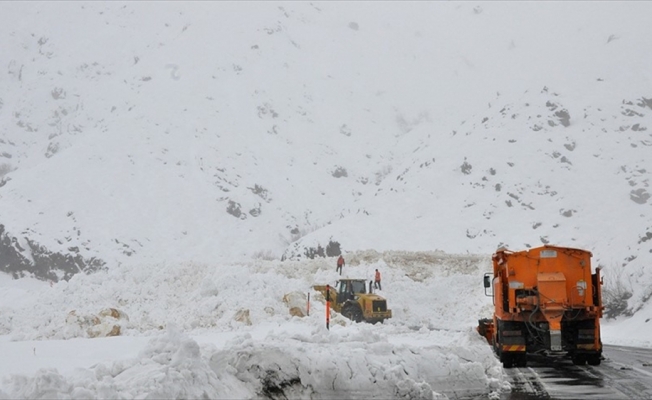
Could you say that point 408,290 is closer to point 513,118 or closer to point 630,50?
point 513,118

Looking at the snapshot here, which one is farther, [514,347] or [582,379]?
[514,347]

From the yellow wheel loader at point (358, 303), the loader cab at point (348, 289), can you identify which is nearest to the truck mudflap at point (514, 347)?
the yellow wheel loader at point (358, 303)

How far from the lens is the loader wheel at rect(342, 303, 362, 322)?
93.9ft

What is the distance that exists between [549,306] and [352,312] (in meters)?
14.1

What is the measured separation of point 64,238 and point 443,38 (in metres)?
105

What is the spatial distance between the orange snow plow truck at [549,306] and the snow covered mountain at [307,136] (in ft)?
70.7

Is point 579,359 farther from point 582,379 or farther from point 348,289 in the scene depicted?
point 348,289

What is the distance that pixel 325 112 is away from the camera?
131500 millimetres

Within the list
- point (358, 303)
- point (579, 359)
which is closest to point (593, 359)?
point (579, 359)

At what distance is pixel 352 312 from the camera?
1138 inches

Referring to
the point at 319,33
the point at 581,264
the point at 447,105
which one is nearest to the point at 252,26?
the point at 319,33

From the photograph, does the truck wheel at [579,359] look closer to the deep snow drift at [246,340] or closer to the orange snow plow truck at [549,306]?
the orange snow plow truck at [549,306]

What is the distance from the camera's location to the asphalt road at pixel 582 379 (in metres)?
11.5

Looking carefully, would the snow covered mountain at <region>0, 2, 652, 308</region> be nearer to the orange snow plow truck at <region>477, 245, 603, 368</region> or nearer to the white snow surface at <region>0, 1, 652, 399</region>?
the white snow surface at <region>0, 1, 652, 399</region>
